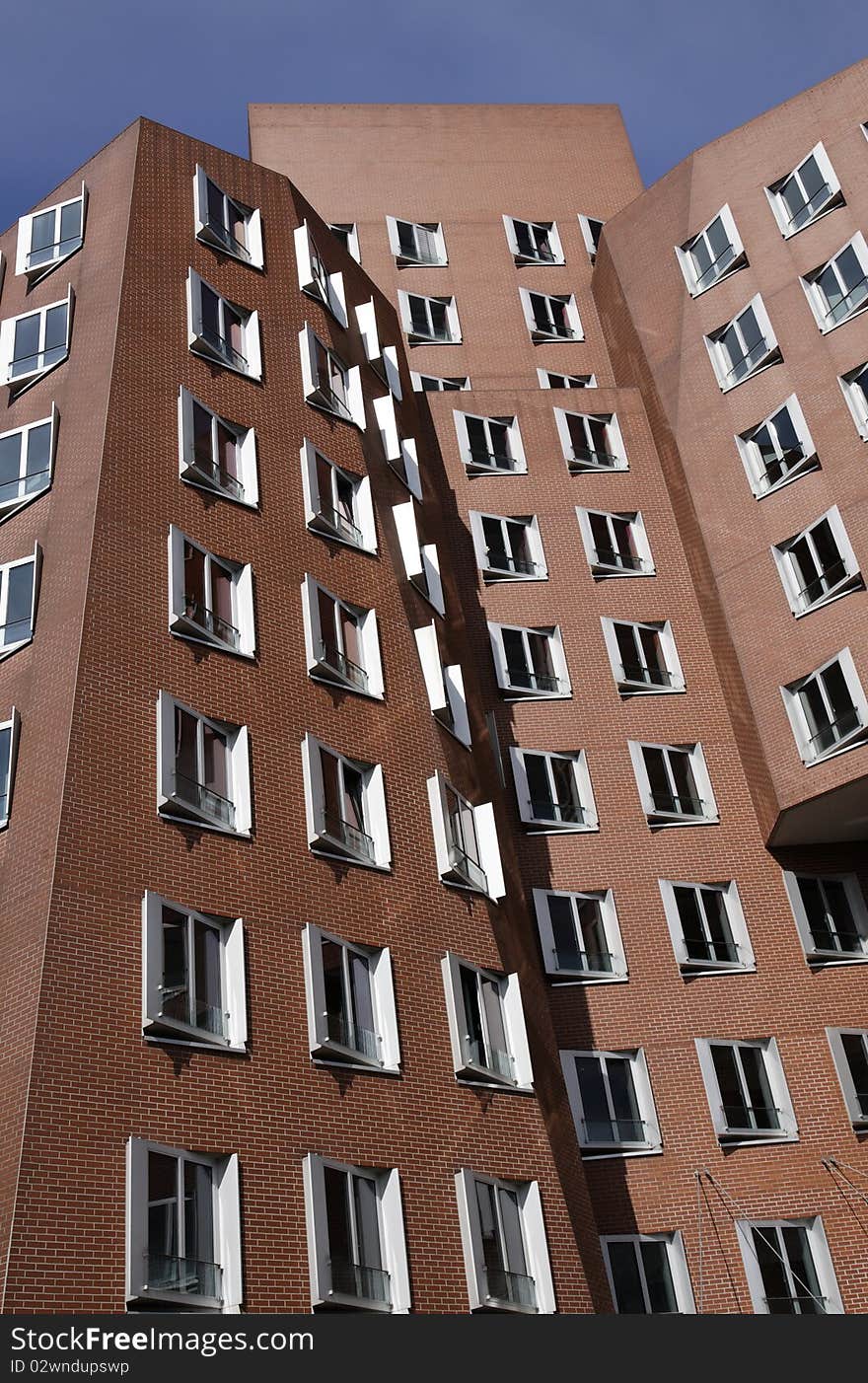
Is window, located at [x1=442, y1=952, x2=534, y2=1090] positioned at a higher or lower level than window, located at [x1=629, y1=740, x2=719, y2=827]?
lower

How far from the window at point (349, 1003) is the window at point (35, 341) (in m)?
14.7

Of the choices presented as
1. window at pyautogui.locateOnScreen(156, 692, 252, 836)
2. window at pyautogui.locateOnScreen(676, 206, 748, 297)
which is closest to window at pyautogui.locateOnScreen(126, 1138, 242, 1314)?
window at pyautogui.locateOnScreen(156, 692, 252, 836)

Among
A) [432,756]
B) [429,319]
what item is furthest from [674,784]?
[429,319]

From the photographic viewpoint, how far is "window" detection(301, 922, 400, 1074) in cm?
2394

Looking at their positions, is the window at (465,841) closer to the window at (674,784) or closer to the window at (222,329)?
the window at (674,784)

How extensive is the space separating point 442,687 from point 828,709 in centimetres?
1004

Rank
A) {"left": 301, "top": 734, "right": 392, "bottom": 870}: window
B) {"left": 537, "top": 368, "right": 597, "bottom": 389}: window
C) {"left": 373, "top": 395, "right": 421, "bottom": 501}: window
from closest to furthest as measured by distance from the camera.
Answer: {"left": 301, "top": 734, "right": 392, "bottom": 870}: window → {"left": 373, "top": 395, "right": 421, "bottom": 501}: window → {"left": 537, "top": 368, "right": 597, "bottom": 389}: window

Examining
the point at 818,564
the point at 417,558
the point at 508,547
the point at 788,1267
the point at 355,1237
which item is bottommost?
the point at 355,1237

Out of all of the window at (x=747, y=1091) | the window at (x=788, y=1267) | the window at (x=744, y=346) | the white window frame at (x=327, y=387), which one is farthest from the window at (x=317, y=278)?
the window at (x=788, y=1267)

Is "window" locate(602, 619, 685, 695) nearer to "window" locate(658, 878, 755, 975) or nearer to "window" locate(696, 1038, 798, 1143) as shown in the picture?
"window" locate(658, 878, 755, 975)

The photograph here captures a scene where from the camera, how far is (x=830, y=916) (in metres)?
34.7

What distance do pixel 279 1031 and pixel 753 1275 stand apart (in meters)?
13.0

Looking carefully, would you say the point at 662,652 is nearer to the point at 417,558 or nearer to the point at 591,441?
the point at 591,441

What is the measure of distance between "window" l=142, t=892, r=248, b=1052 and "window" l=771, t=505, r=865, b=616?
18439mm
